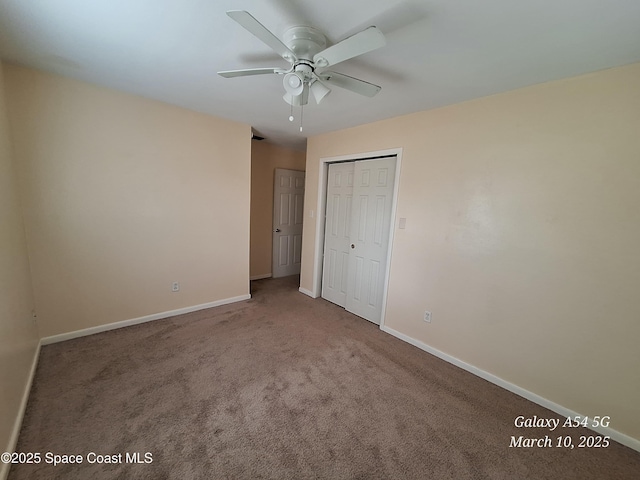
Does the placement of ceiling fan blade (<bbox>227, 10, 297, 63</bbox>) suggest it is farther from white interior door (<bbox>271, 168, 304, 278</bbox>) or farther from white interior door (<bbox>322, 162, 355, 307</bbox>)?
white interior door (<bbox>271, 168, 304, 278</bbox>)

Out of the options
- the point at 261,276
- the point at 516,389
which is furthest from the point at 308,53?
the point at 261,276

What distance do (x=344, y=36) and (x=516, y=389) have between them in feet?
9.58

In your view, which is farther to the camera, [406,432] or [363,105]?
[363,105]

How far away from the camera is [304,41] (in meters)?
1.41

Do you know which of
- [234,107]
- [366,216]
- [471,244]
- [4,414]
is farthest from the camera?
[366,216]

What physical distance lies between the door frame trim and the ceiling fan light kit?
1.21 meters

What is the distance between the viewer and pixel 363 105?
2.42 metres

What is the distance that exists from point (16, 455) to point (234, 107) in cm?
300

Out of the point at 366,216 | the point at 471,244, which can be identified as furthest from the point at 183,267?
the point at 471,244

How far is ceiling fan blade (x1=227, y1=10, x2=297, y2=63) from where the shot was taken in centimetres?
102

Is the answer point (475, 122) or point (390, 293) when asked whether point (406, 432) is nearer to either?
point (390, 293)

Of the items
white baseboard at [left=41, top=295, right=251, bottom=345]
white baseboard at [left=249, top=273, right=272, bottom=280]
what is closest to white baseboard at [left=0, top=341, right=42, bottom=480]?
white baseboard at [left=41, top=295, right=251, bottom=345]

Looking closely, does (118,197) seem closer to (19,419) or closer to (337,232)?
(19,419)

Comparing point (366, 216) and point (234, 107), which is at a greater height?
point (234, 107)
